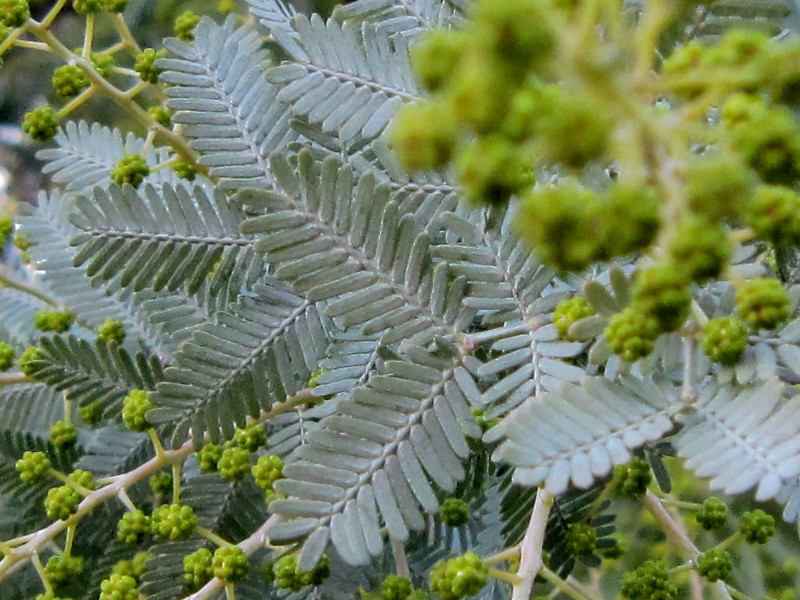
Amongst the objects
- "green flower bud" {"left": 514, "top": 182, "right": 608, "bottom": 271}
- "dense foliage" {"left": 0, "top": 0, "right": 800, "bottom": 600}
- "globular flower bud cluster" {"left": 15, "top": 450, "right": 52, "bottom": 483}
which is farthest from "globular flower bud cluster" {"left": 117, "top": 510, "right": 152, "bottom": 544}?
"green flower bud" {"left": 514, "top": 182, "right": 608, "bottom": 271}

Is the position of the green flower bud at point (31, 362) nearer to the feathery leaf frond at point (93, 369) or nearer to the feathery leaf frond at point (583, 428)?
the feathery leaf frond at point (93, 369)

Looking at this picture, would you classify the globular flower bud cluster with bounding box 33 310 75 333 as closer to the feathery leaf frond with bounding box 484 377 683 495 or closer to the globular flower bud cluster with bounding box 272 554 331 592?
the globular flower bud cluster with bounding box 272 554 331 592

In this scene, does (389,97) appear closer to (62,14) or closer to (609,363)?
(609,363)

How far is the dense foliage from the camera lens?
30 centimetres

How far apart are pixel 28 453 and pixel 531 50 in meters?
0.70

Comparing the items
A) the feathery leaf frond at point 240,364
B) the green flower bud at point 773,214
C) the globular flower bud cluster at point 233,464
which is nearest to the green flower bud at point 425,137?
the green flower bud at point 773,214

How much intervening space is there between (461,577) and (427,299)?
19 cm

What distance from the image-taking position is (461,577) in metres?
0.54

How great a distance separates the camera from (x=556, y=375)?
56 cm

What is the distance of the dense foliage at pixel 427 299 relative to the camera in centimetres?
30

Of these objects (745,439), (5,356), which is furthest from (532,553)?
(5,356)

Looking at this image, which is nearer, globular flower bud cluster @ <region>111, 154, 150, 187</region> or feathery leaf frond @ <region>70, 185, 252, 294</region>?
feathery leaf frond @ <region>70, 185, 252, 294</region>

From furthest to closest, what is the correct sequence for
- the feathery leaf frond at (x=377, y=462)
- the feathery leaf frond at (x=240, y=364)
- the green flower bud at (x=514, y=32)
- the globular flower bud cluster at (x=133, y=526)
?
1. the globular flower bud cluster at (x=133, y=526)
2. the feathery leaf frond at (x=240, y=364)
3. the feathery leaf frond at (x=377, y=462)
4. the green flower bud at (x=514, y=32)

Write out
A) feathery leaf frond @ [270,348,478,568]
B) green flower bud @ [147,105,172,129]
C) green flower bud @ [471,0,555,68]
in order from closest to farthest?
1. green flower bud @ [471,0,555,68]
2. feathery leaf frond @ [270,348,478,568]
3. green flower bud @ [147,105,172,129]
